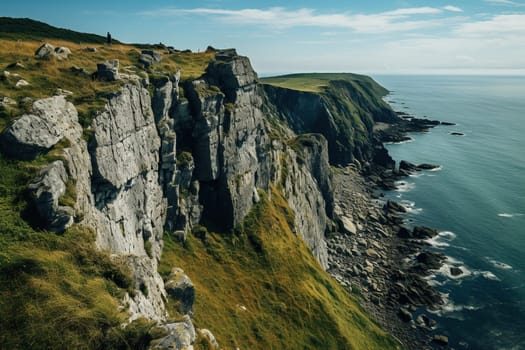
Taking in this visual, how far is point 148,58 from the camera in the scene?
58125mm

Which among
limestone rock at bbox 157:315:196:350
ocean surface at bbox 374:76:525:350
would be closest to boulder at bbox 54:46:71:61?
limestone rock at bbox 157:315:196:350

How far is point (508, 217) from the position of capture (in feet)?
389

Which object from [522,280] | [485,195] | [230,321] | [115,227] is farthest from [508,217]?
[115,227]

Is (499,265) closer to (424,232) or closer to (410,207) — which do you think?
(424,232)

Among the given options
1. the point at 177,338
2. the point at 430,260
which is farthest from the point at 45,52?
the point at 430,260

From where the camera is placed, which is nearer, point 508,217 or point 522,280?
point 522,280

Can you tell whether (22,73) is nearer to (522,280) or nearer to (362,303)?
(362,303)

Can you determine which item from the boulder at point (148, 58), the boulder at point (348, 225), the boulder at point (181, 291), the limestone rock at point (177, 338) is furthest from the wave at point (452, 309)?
the boulder at point (148, 58)

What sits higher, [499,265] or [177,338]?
[177,338]

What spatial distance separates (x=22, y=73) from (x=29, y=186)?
1921cm

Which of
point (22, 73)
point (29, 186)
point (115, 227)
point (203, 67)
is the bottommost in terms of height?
point (115, 227)

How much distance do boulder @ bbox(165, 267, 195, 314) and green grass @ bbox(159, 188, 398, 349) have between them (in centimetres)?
672

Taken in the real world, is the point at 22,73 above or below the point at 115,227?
above

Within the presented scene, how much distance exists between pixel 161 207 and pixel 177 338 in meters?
34.9
